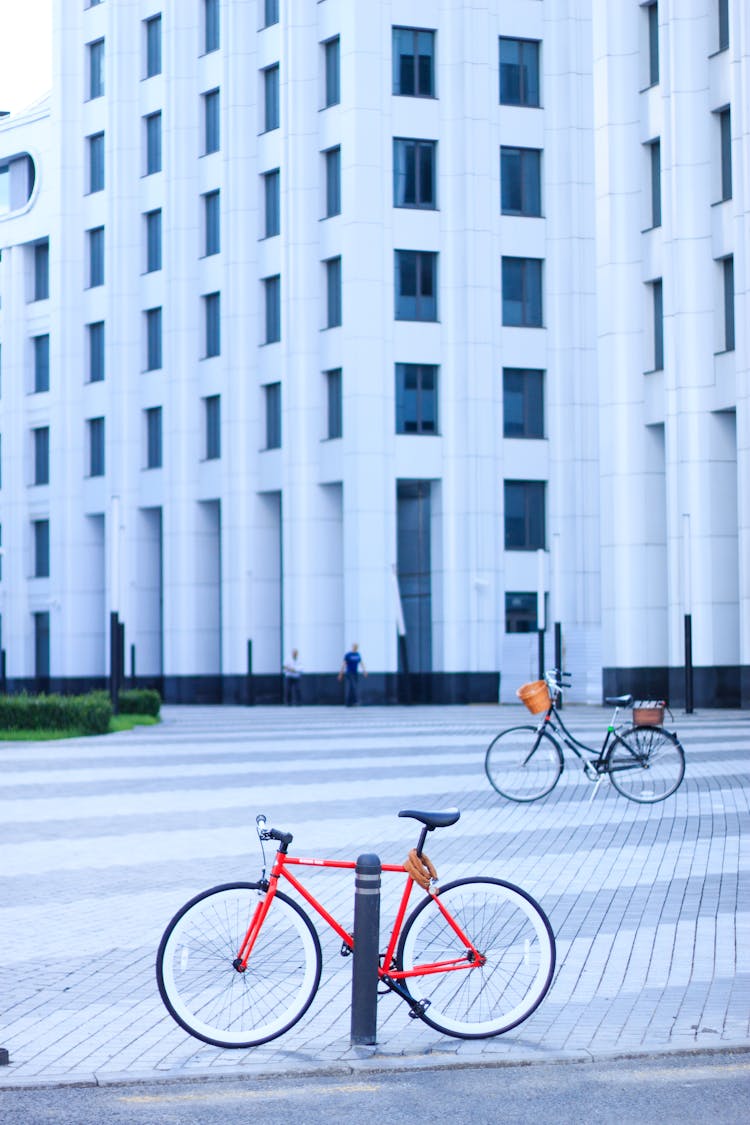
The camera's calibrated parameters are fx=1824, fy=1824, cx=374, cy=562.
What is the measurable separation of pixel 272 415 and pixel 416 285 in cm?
646

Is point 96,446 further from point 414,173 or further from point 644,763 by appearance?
point 644,763

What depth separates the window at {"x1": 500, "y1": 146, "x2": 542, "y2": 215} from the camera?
5306cm

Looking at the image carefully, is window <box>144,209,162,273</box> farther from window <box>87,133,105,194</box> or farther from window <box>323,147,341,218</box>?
window <box>323,147,341,218</box>

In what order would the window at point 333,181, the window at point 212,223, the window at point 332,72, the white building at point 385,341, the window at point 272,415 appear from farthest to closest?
the window at point 212,223 → the window at point 272,415 → the window at point 332,72 → the window at point 333,181 → the white building at point 385,341

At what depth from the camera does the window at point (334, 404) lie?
52.7 m

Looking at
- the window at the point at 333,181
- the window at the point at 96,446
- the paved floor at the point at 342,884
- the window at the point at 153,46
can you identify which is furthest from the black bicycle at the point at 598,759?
the window at the point at 153,46

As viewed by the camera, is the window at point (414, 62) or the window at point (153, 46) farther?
the window at point (153, 46)

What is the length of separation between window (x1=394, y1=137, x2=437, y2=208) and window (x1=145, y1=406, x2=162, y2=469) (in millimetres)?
12663

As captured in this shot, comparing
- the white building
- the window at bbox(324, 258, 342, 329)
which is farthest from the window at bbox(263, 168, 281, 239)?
the window at bbox(324, 258, 342, 329)

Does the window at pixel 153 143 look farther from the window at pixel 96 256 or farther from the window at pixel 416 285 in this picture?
the window at pixel 416 285

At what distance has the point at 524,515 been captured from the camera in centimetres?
5325

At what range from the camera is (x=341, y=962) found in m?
9.34

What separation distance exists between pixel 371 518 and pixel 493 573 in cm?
386

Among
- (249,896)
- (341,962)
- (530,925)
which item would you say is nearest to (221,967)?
(249,896)
